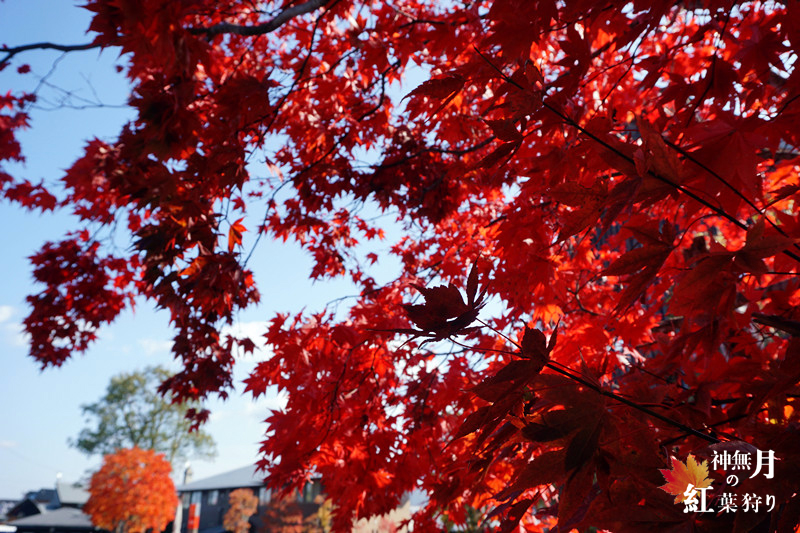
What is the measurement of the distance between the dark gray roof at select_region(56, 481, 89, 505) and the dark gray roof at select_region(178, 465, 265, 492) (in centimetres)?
1349

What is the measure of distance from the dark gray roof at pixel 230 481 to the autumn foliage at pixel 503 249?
28035 mm

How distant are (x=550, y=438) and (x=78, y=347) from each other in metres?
8.99

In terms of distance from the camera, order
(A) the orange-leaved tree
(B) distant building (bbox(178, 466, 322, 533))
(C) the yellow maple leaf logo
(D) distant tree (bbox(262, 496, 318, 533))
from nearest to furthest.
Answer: (C) the yellow maple leaf logo, (D) distant tree (bbox(262, 496, 318, 533)), (A) the orange-leaved tree, (B) distant building (bbox(178, 466, 322, 533))

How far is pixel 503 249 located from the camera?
2582 mm

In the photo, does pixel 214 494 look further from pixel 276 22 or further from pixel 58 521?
pixel 276 22

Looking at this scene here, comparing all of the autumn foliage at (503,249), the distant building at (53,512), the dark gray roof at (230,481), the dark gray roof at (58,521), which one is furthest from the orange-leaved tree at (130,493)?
the autumn foliage at (503,249)

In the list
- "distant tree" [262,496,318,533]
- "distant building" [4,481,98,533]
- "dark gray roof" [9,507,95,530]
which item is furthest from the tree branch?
"dark gray roof" [9,507,95,530]

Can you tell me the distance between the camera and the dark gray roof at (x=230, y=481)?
3197 centimetres

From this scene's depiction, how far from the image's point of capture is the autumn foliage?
3.26 feet

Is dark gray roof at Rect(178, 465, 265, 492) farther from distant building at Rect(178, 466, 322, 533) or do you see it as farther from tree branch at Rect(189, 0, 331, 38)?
tree branch at Rect(189, 0, 331, 38)

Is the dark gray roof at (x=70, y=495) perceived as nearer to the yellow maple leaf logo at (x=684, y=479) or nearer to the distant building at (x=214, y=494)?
the distant building at (x=214, y=494)

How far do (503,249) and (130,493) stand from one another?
3059cm

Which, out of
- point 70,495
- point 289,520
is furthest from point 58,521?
point 289,520

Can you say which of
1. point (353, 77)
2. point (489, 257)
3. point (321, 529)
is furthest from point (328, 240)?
point (321, 529)
